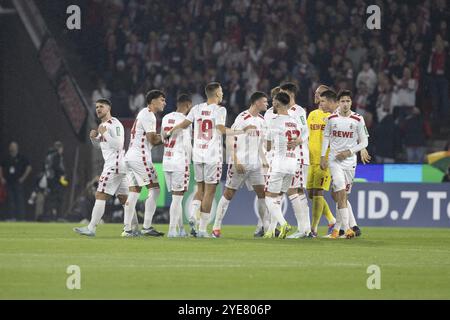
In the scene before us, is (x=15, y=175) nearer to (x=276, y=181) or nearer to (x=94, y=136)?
(x=94, y=136)

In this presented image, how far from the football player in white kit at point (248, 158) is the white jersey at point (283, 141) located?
613 millimetres

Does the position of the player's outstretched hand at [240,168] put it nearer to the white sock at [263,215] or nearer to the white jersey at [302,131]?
the white jersey at [302,131]

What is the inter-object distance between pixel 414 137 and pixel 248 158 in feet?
30.2

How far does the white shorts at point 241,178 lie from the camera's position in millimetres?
17203

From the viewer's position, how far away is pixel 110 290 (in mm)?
10094

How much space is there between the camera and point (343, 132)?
56.2 feet

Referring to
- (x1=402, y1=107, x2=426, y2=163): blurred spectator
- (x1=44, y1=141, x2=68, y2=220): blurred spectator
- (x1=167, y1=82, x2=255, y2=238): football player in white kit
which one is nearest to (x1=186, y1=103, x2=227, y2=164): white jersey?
(x1=167, y1=82, x2=255, y2=238): football player in white kit

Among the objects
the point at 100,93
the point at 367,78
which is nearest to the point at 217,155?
the point at 367,78

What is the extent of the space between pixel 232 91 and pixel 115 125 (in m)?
10.7

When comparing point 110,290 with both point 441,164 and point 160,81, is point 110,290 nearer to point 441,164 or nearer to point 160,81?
point 441,164

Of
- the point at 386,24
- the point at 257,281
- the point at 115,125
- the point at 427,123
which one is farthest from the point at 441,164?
the point at 257,281

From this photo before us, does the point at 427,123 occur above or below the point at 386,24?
below

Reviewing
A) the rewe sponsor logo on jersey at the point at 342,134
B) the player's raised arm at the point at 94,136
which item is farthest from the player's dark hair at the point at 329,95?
the player's raised arm at the point at 94,136

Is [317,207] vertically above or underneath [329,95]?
underneath
